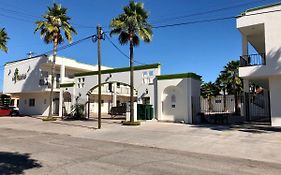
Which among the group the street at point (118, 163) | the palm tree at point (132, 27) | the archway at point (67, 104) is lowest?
the street at point (118, 163)

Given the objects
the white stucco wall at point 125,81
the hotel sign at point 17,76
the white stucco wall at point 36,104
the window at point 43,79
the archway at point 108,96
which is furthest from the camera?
the archway at point 108,96

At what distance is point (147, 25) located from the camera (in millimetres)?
21672

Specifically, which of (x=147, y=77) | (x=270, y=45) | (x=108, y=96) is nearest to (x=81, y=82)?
(x=147, y=77)

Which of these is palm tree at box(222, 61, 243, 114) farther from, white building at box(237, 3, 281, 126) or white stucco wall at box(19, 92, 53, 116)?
white stucco wall at box(19, 92, 53, 116)

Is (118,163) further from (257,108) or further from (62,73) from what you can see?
(62,73)

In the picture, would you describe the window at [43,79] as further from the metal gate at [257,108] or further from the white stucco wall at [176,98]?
the metal gate at [257,108]

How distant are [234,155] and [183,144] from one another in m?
2.94

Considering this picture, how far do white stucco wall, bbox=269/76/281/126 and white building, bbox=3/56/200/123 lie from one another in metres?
6.31

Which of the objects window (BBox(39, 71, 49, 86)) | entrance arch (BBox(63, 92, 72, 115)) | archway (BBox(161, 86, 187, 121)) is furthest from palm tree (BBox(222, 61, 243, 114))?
window (BBox(39, 71, 49, 86))

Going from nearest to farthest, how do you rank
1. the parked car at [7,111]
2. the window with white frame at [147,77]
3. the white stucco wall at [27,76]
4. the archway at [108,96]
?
1. the window with white frame at [147,77]
2. the white stucco wall at [27,76]
3. the parked car at [7,111]
4. the archway at [108,96]

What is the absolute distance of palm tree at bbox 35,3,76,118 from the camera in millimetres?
26766

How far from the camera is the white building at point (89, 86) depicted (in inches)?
916

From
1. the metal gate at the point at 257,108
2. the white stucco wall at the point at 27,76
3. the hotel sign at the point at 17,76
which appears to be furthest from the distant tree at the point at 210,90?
the hotel sign at the point at 17,76

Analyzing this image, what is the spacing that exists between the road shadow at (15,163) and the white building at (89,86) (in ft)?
51.6
